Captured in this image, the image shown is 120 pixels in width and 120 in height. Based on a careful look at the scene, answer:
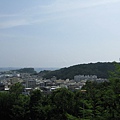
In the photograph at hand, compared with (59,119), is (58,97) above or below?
above

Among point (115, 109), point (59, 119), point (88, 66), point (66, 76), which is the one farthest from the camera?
point (88, 66)

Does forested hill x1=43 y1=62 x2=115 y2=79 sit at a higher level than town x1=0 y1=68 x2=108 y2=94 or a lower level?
higher

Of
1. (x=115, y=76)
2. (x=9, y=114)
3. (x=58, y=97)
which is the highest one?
(x=115, y=76)

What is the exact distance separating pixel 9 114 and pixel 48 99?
291 cm

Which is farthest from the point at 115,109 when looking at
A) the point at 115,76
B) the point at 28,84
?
the point at 28,84

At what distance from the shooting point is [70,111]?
17.1 meters

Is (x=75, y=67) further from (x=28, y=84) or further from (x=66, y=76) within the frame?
(x=28, y=84)

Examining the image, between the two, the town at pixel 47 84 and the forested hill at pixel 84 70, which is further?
the forested hill at pixel 84 70

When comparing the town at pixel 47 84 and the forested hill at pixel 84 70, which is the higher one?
the forested hill at pixel 84 70

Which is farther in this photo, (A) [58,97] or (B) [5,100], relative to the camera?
(B) [5,100]

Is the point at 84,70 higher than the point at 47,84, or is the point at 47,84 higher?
the point at 84,70

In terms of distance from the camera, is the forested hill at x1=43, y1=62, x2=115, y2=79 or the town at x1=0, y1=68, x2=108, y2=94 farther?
the forested hill at x1=43, y1=62, x2=115, y2=79

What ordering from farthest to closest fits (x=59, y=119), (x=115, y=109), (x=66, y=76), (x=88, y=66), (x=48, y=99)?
(x=88, y=66) < (x=66, y=76) < (x=48, y=99) < (x=59, y=119) < (x=115, y=109)

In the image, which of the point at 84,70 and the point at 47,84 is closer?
the point at 47,84
